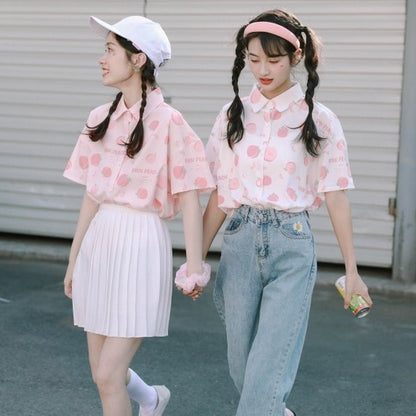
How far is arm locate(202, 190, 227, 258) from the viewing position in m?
3.95

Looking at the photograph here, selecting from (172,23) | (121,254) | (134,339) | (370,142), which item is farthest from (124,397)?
(172,23)

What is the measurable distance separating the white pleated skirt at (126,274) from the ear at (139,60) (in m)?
0.55

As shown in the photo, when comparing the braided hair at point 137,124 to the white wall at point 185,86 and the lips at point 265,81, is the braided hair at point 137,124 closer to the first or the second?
the lips at point 265,81

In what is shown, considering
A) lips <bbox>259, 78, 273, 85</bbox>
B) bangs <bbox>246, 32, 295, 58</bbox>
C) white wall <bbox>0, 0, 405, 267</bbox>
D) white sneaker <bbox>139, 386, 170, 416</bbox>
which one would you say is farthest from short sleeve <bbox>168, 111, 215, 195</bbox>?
white wall <bbox>0, 0, 405, 267</bbox>

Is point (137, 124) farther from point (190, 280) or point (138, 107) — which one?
point (190, 280)

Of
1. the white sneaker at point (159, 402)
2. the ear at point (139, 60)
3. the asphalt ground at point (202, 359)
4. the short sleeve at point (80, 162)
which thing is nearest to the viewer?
the ear at point (139, 60)

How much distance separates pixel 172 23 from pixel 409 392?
389cm

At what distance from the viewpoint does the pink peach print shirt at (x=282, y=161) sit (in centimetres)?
370

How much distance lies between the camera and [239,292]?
12.4ft

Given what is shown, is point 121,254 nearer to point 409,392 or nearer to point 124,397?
point 124,397

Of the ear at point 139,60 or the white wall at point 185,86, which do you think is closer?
the ear at point 139,60

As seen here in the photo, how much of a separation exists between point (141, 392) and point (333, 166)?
1.26m

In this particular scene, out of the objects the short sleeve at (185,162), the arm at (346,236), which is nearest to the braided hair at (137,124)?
the short sleeve at (185,162)

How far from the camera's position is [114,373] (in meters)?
3.78
